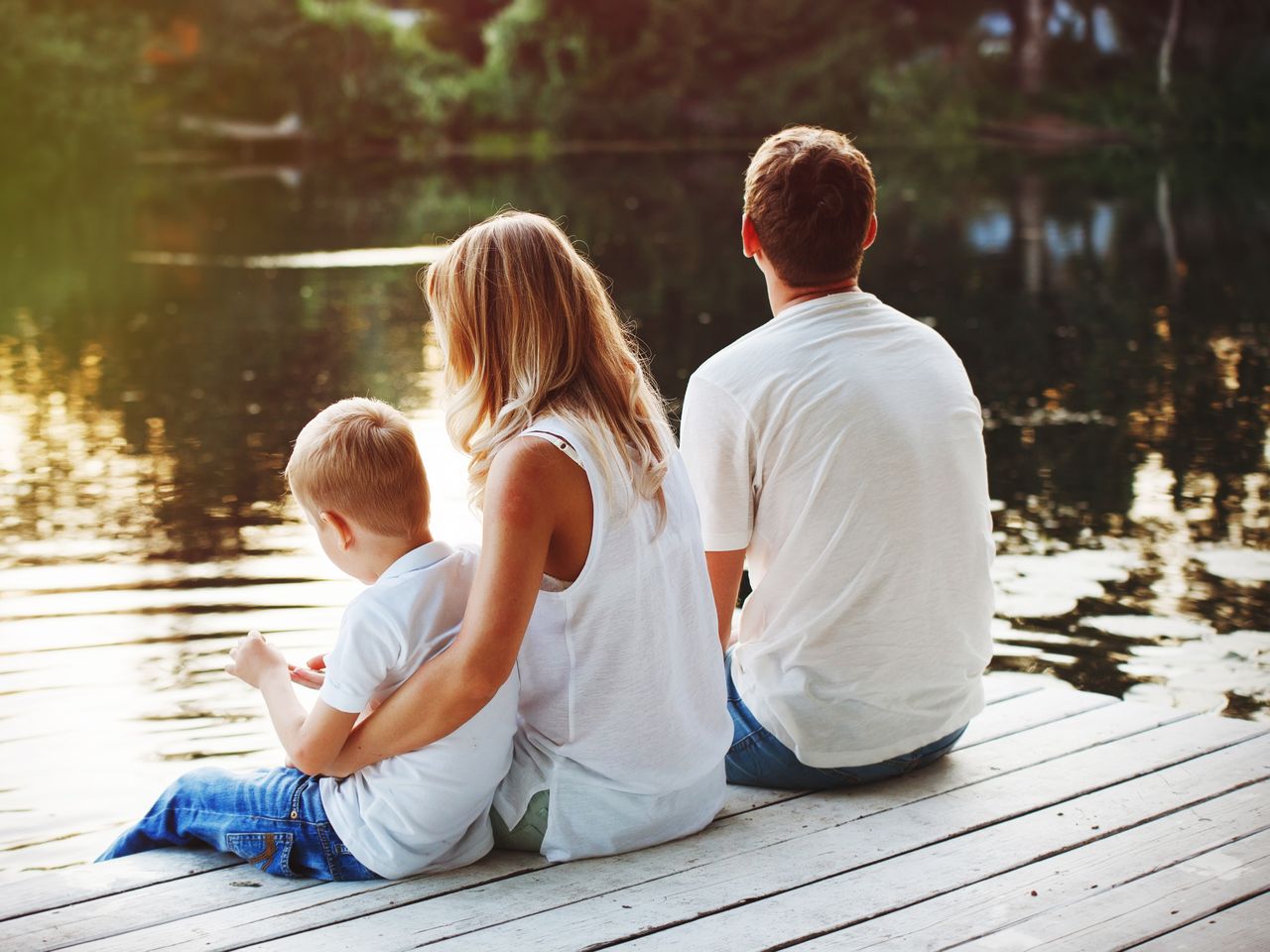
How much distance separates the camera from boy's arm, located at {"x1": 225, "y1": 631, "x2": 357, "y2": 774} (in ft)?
7.62

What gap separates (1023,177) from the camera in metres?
25.6

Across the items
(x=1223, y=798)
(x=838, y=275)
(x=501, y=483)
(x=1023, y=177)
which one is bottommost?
(x=1023, y=177)

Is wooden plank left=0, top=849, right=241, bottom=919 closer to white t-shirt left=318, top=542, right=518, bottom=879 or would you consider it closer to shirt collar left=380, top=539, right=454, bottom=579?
white t-shirt left=318, top=542, right=518, bottom=879

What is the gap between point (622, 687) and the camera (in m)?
2.38

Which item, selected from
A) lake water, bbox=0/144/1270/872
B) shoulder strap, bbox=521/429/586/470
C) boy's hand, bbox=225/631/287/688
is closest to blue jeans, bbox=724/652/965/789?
shoulder strap, bbox=521/429/586/470

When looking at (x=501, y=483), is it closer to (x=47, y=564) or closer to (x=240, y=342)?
(x=47, y=564)

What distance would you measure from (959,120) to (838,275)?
3459 centimetres

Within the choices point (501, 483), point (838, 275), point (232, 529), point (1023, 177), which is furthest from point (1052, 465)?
point (1023, 177)

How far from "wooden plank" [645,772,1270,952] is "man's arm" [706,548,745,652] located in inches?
20.9

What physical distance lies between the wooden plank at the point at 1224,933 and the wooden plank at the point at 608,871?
586 mm

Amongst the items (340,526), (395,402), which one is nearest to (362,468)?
(340,526)

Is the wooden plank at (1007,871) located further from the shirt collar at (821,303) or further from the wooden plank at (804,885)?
the shirt collar at (821,303)

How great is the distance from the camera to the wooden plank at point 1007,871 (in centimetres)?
219

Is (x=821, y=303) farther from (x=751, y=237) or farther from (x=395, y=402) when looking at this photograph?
(x=395, y=402)
